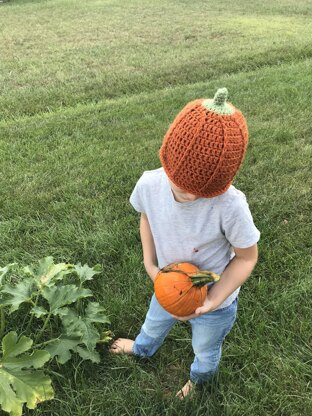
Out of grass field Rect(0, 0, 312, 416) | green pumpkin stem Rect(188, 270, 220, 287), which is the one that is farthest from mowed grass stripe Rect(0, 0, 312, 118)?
green pumpkin stem Rect(188, 270, 220, 287)

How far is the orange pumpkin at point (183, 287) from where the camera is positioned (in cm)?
161

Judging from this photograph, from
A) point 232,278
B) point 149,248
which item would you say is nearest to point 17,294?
point 149,248

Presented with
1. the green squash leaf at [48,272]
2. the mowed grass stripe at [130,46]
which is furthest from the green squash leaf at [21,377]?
the mowed grass stripe at [130,46]

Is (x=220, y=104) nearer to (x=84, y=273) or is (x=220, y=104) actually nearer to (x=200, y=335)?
(x=200, y=335)

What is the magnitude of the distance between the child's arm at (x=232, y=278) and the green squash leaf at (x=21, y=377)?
0.73 meters

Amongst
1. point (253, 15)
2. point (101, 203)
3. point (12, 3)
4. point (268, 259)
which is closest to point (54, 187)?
point (101, 203)

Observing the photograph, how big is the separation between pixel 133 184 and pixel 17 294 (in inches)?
67.1

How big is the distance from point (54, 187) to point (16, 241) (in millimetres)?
811

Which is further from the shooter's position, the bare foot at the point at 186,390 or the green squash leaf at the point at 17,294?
the green squash leaf at the point at 17,294

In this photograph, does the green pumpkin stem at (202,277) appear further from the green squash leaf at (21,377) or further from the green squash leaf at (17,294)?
the green squash leaf at (17,294)

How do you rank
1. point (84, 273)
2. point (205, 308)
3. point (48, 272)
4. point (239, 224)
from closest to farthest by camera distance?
point (239, 224), point (205, 308), point (48, 272), point (84, 273)

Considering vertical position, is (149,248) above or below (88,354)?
above

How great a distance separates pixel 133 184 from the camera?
381 centimetres

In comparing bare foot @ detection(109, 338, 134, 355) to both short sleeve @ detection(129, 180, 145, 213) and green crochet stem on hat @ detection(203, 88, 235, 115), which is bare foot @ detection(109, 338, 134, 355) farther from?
green crochet stem on hat @ detection(203, 88, 235, 115)
